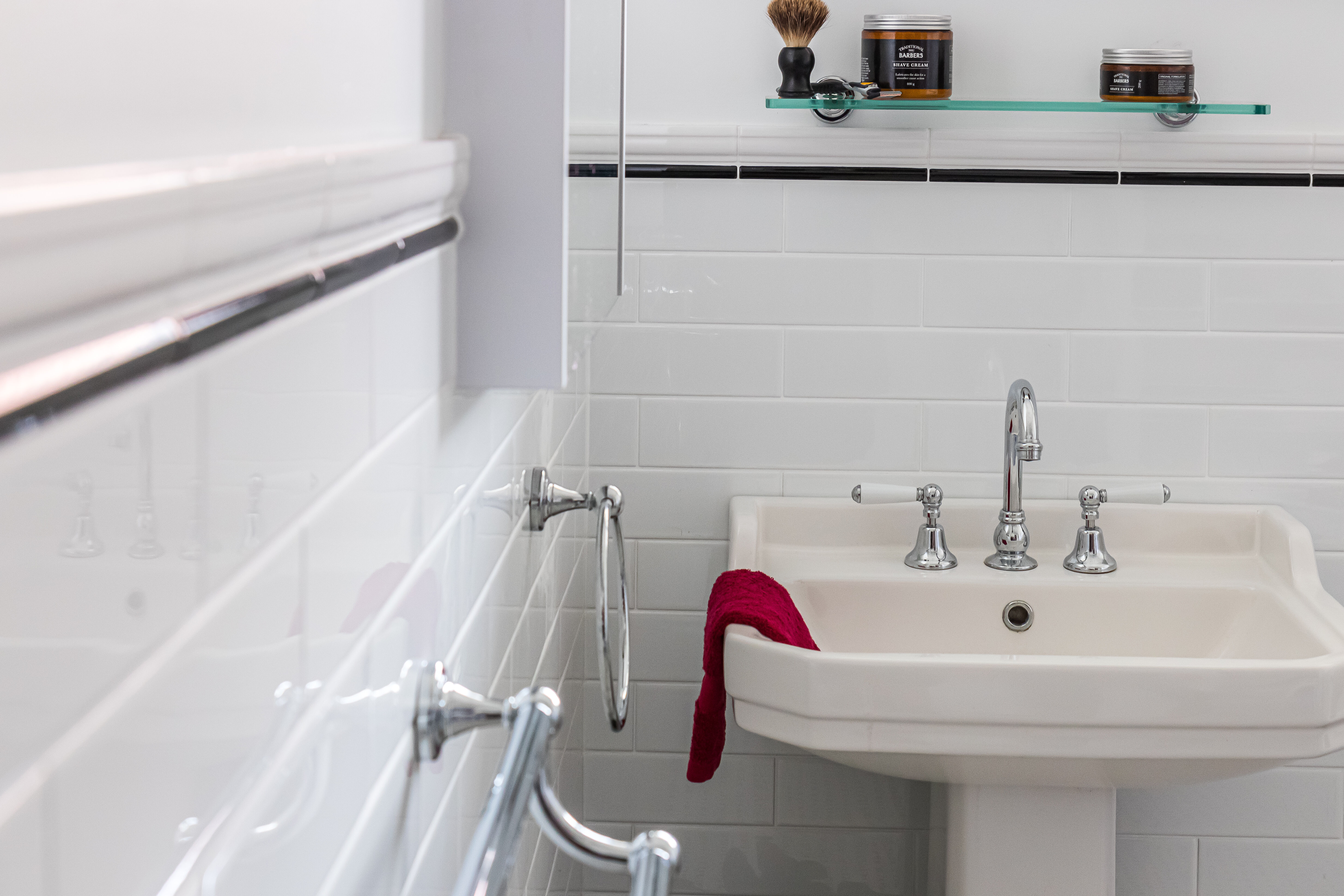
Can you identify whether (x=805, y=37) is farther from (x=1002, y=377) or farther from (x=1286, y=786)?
(x=1286, y=786)

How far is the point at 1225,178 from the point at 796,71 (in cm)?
58

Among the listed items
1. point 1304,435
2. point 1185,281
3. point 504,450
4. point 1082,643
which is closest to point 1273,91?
point 1185,281

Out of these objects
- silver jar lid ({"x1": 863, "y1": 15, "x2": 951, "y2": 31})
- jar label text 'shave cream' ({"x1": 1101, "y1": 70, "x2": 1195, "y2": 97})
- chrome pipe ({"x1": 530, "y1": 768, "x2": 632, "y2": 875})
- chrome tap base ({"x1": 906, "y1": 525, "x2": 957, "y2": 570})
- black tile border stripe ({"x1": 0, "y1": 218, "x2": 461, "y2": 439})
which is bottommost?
chrome tap base ({"x1": 906, "y1": 525, "x2": 957, "y2": 570})

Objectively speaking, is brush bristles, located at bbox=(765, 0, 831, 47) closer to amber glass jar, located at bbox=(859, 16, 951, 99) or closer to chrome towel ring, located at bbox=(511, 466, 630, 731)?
amber glass jar, located at bbox=(859, 16, 951, 99)

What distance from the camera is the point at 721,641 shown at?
1.34 meters

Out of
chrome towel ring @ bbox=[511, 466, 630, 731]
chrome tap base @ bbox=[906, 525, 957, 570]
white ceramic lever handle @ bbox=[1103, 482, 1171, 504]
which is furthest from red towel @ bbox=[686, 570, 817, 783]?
white ceramic lever handle @ bbox=[1103, 482, 1171, 504]

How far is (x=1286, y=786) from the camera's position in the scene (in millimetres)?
1747

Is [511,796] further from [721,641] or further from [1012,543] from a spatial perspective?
[1012,543]

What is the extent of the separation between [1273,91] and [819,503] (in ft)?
2.58

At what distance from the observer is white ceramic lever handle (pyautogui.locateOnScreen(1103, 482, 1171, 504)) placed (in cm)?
162

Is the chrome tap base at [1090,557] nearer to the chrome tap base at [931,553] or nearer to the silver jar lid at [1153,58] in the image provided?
the chrome tap base at [931,553]

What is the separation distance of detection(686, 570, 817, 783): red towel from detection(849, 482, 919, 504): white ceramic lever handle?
0.29 meters

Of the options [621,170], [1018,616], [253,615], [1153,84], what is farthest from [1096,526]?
[253,615]

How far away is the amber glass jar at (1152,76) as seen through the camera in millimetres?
1530
